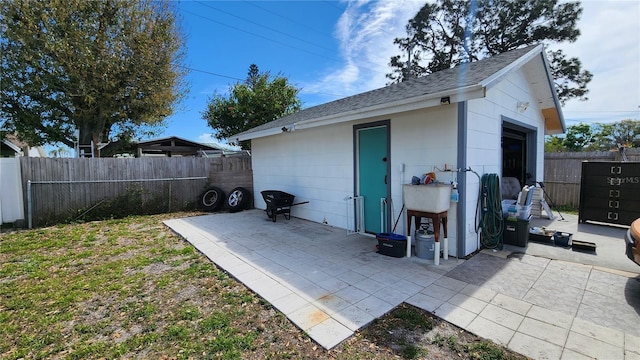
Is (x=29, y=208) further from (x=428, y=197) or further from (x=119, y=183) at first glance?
(x=428, y=197)

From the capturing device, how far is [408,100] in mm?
3723

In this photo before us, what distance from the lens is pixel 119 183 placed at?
7688mm

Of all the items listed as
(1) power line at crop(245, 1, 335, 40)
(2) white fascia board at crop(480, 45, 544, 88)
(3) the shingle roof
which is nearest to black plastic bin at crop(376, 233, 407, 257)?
(3) the shingle roof

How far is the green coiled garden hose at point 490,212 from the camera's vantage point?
4.19m

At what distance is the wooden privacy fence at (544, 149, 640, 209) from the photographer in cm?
769

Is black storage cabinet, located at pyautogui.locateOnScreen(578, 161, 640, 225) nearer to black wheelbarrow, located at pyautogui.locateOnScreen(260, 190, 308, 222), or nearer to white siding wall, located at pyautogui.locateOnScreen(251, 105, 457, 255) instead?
white siding wall, located at pyautogui.locateOnScreen(251, 105, 457, 255)

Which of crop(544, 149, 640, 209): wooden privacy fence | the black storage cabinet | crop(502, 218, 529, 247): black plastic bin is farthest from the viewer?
crop(544, 149, 640, 209): wooden privacy fence

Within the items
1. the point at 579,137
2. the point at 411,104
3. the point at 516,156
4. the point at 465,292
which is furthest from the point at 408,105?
the point at 579,137

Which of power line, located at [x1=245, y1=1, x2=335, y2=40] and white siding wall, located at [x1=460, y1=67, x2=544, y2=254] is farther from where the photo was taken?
power line, located at [x1=245, y1=1, x2=335, y2=40]

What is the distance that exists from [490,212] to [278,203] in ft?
14.5

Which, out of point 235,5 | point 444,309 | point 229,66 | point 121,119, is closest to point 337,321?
point 444,309

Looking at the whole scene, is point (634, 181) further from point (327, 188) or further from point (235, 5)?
point (235, 5)

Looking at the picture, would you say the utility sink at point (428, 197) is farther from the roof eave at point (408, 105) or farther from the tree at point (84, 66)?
the tree at point (84, 66)

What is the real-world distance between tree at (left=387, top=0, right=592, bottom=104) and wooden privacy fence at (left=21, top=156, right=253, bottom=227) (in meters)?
8.41
